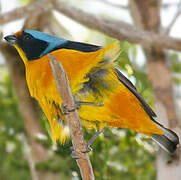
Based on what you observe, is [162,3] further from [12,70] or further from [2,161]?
[2,161]

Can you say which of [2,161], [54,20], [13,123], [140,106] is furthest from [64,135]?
[13,123]

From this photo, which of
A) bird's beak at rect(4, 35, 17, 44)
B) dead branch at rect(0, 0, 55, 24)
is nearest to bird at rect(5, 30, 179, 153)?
bird's beak at rect(4, 35, 17, 44)

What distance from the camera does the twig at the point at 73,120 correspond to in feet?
2.53

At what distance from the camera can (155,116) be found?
823mm

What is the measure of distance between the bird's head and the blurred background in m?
0.09

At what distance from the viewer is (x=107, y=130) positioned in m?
1.15

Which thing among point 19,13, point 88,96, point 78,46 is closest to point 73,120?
point 88,96

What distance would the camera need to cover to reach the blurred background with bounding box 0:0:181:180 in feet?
3.22

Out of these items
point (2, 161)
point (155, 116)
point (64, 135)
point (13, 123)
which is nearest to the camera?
point (155, 116)

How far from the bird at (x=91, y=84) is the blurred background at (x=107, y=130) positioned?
32 millimetres

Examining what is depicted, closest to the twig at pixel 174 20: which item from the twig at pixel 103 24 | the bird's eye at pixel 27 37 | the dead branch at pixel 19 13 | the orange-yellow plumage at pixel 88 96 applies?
the twig at pixel 103 24

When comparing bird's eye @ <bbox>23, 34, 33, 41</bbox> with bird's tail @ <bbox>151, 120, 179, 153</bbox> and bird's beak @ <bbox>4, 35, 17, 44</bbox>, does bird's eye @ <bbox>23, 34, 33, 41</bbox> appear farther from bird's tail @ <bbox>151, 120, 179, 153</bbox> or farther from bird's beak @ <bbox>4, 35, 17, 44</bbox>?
bird's tail @ <bbox>151, 120, 179, 153</bbox>

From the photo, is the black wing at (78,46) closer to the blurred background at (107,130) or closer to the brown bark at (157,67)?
the blurred background at (107,130)

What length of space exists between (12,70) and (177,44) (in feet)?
2.94
